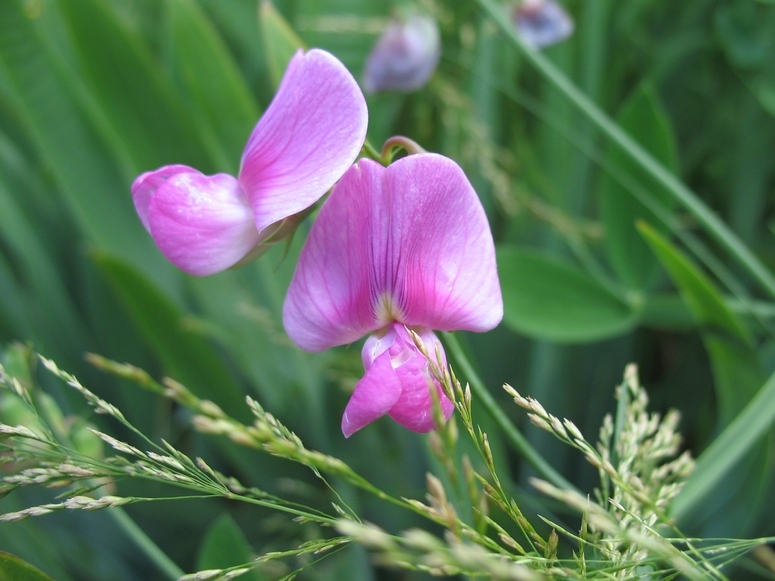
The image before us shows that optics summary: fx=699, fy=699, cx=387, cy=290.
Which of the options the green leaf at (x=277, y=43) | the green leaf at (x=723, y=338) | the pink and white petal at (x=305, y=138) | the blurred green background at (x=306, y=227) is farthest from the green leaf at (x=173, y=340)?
the green leaf at (x=723, y=338)

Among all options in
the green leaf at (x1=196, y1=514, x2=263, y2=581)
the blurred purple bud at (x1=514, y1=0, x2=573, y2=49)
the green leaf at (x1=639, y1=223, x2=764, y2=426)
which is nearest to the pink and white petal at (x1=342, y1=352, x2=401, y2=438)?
the green leaf at (x1=196, y1=514, x2=263, y2=581)

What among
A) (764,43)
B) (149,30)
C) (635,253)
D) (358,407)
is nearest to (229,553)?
(358,407)

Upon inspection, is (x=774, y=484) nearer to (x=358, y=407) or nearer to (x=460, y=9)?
(x=358, y=407)

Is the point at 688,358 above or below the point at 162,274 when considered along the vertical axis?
below

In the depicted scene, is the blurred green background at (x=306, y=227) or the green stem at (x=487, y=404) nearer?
the green stem at (x=487, y=404)

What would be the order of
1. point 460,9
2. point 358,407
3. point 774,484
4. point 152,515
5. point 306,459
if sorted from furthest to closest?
point 460,9
point 152,515
point 774,484
point 358,407
point 306,459

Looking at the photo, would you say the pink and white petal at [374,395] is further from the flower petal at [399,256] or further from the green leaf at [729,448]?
the green leaf at [729,448]

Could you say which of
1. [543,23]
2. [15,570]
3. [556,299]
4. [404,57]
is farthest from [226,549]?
[543,23]

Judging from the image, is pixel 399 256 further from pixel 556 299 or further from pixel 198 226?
pixel 556 299
